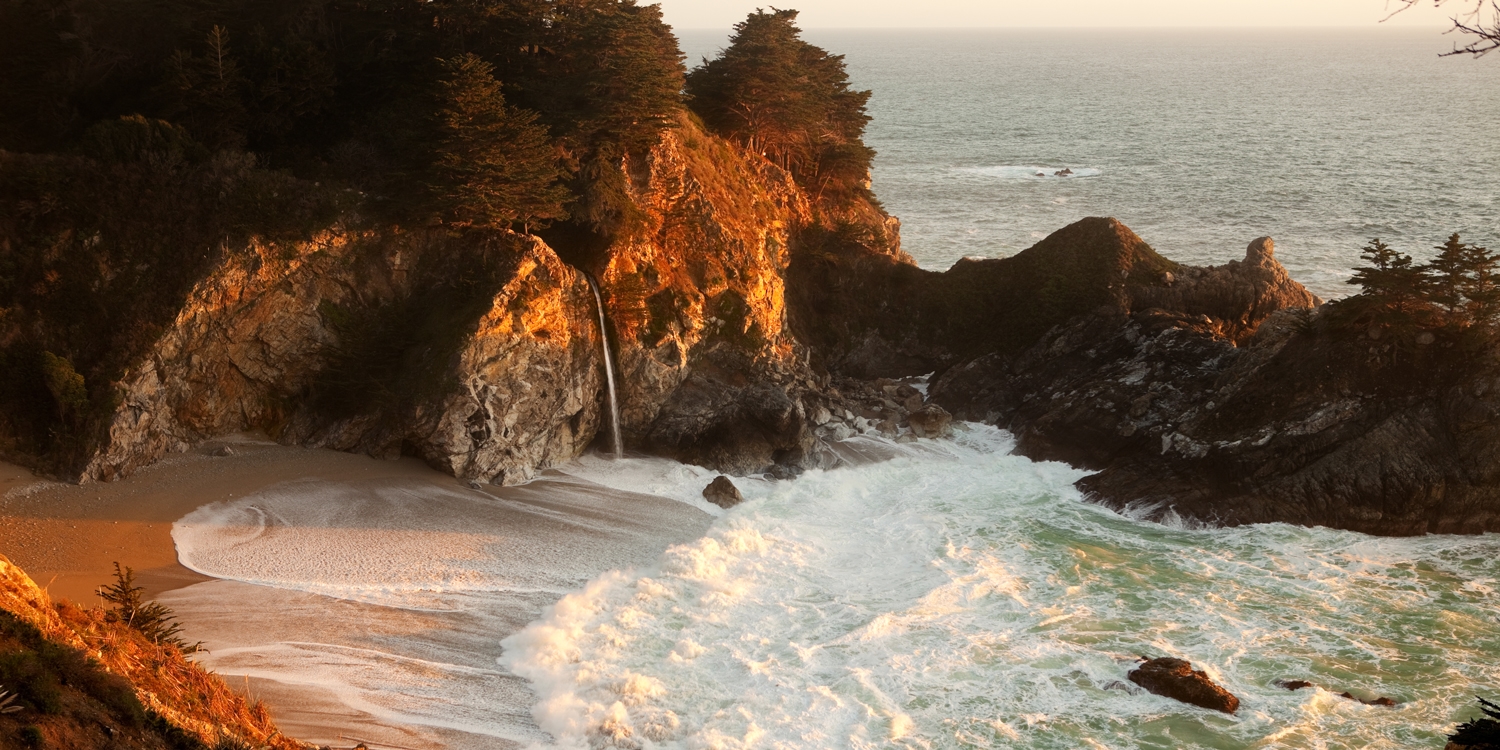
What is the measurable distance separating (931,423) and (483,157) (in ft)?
53.1

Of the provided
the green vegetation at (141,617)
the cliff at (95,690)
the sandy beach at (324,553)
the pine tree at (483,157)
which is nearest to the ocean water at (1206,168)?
the pine tree at (483,157)

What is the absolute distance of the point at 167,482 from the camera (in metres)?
25.5

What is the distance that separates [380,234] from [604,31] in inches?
366

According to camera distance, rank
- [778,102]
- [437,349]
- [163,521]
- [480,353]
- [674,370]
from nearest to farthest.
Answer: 1. [163,521]
2. [480,353]
3. [437,349]
4. [674,370]
5. [778,102]

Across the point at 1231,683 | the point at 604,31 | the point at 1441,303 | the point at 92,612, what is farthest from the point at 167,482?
the point at 1441,303

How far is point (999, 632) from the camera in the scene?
22.1 metres

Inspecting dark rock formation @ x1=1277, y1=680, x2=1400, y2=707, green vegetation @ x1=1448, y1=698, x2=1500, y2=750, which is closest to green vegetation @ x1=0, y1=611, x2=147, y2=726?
green vegetation @ x1=1448, y1=698, x2=1500, y2=750

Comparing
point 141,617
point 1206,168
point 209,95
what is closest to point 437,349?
point 209,95

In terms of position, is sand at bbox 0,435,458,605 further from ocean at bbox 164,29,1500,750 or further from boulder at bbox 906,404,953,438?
boulder at bbox 906,404,953,438

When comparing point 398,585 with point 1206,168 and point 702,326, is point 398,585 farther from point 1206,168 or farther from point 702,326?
point 1206,168

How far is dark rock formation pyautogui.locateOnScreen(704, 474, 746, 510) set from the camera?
94.0 feet

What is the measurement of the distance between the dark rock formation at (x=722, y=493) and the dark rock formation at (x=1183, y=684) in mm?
11707

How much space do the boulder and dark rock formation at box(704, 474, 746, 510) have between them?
781cm

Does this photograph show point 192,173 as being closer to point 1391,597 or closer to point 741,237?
point 741,237
